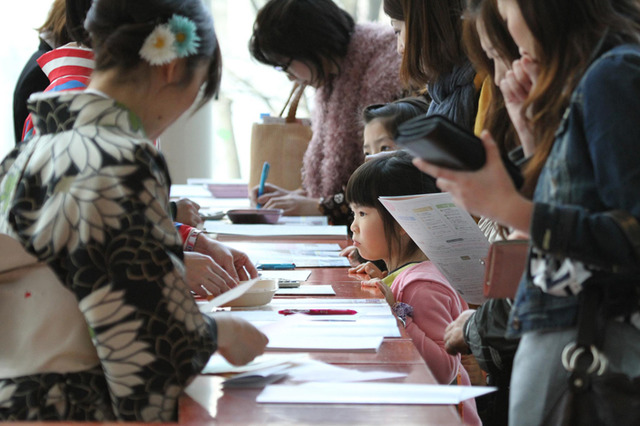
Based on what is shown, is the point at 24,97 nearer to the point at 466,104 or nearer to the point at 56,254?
the point at 466,104

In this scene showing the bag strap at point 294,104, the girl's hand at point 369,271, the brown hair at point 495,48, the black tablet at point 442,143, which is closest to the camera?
the black tablet at point 442,143

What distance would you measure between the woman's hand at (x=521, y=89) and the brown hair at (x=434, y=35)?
901 millimetres

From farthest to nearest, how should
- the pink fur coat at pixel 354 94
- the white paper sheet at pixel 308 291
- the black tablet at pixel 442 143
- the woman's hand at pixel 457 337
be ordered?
the pink fur coat at pixel 354 94 → the white paper sheet at pixel 308 291 → the woman's hand at pixel 457 337 → the black tablet at pixel 442 143

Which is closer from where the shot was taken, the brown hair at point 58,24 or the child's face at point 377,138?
the brown hair at point 58,24

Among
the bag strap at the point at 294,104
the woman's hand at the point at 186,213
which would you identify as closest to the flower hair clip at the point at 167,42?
the woman's hand at the point at 186,213

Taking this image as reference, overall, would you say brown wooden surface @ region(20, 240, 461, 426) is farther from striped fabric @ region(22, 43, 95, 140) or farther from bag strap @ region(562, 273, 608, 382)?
striped fabric @ region(22, 43, 95, 140)

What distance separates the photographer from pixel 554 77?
2.94ft

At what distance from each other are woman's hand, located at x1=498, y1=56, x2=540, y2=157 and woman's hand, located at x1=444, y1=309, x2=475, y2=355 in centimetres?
36

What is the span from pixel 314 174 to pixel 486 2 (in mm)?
1956

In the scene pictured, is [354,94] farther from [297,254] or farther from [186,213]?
[297,254]

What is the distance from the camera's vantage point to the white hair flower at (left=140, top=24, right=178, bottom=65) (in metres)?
0.94

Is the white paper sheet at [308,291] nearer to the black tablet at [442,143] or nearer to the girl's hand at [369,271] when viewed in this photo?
the girl's hand at [369,271]

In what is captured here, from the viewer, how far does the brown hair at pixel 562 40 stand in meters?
0.88

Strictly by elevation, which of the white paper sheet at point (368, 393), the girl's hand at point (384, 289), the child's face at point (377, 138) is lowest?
the girl's hand at point (384, 289)
